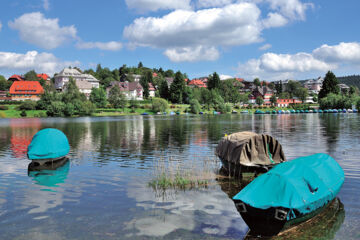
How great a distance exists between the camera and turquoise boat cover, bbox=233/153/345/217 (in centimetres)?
1115

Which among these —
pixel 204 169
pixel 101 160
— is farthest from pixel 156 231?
pixel 101 160

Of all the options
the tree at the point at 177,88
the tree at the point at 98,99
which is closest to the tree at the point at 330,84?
the tree at the point at 177,88

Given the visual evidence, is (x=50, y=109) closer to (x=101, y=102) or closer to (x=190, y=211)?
(x=101, y=102)

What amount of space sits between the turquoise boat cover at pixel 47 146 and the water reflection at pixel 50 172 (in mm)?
921

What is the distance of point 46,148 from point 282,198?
21.5 metres

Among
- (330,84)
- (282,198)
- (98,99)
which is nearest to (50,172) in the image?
(282,198)

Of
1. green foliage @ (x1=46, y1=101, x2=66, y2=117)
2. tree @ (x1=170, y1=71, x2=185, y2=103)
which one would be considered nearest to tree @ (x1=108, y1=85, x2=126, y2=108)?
tree @ (x1=170, y1=71, x2=185, y2=103)

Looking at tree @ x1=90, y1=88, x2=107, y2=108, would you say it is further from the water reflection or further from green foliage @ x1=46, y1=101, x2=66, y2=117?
the water reflection

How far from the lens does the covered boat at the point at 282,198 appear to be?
1106 centimetres

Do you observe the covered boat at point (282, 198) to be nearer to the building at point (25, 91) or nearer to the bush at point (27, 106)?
the bush at point (27, 106)

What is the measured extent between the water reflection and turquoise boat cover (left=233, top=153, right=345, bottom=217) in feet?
46.3

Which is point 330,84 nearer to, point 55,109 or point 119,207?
point 55,109

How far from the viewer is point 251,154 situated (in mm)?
20750

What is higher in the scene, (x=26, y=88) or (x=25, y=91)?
(x=26, y=88)
